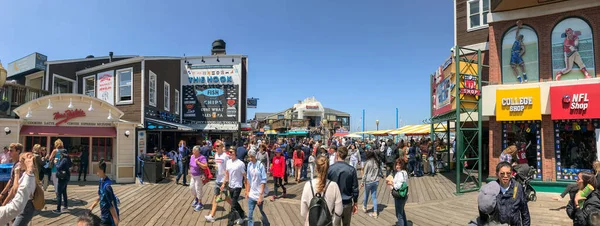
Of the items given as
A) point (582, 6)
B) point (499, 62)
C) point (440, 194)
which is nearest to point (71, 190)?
point (440, 194)

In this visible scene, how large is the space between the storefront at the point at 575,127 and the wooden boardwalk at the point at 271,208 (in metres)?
1.38

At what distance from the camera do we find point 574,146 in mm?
10055

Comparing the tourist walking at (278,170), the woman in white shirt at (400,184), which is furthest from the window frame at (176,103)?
the woman in white shirt at (400,184)

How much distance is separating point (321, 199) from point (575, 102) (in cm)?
1014

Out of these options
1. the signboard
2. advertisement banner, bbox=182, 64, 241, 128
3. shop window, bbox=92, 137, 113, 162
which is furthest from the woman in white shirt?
the signboard

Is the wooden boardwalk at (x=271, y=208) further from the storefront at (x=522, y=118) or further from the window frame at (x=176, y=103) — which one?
the window frame at (x=176, y=103)

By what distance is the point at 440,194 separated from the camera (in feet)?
34.5

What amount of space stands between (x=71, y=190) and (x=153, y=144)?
6.24 metres

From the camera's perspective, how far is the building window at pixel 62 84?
54.9 feet

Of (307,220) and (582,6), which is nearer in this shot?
(307,220)

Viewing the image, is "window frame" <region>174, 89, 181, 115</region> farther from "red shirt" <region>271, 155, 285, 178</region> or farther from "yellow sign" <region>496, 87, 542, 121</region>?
"yellow sign" <region>496, 87, 542, 121</region>

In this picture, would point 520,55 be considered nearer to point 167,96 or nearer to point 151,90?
point 151,90

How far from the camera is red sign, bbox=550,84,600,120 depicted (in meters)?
9.45

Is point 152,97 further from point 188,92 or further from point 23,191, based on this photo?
point 23,191
